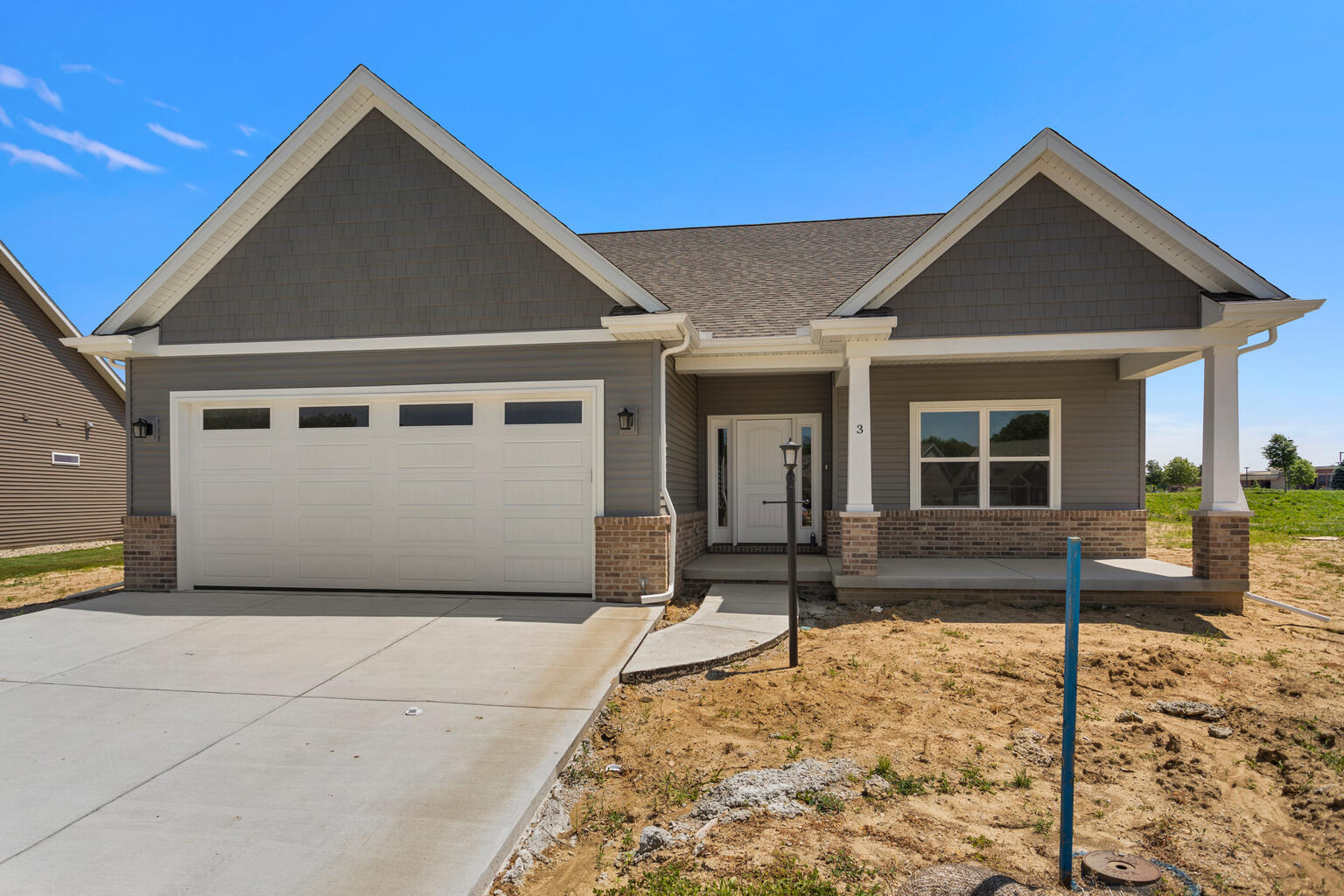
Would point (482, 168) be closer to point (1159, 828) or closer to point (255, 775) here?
point (255, 775)

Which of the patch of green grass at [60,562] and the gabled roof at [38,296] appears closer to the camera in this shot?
the patch of green grass at [60,562]

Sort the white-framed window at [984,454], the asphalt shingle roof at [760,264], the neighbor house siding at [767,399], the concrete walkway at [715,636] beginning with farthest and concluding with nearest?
the neighbor house siding at [767,399]
the white-framed window at [984,454]
the asphalt shingle roof at [760,264]
the concrete walkway at [715,636]

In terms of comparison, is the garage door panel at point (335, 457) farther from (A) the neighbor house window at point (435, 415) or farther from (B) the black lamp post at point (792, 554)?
(B) the black lamp post at point (792, 554)

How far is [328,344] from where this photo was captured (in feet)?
27.2

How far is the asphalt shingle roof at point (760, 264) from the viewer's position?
→ 32.2 feet

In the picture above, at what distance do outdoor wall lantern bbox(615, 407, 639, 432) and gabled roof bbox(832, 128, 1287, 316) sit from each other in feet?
8.96

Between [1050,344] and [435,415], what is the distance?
762 centimetres

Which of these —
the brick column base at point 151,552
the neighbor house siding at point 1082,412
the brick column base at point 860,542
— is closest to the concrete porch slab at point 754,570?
the brick column base at point 860,542

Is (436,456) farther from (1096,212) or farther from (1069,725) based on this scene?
(1096,212)

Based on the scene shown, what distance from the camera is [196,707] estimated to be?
458 centimetres

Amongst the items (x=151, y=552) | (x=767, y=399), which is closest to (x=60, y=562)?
(x=151, y=552)

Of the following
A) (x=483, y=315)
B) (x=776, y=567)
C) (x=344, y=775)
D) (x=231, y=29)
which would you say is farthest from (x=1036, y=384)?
(x=231, y=29)

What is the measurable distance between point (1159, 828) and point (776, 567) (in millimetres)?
6241

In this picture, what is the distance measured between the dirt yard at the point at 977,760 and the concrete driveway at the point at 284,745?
477 millimetres
